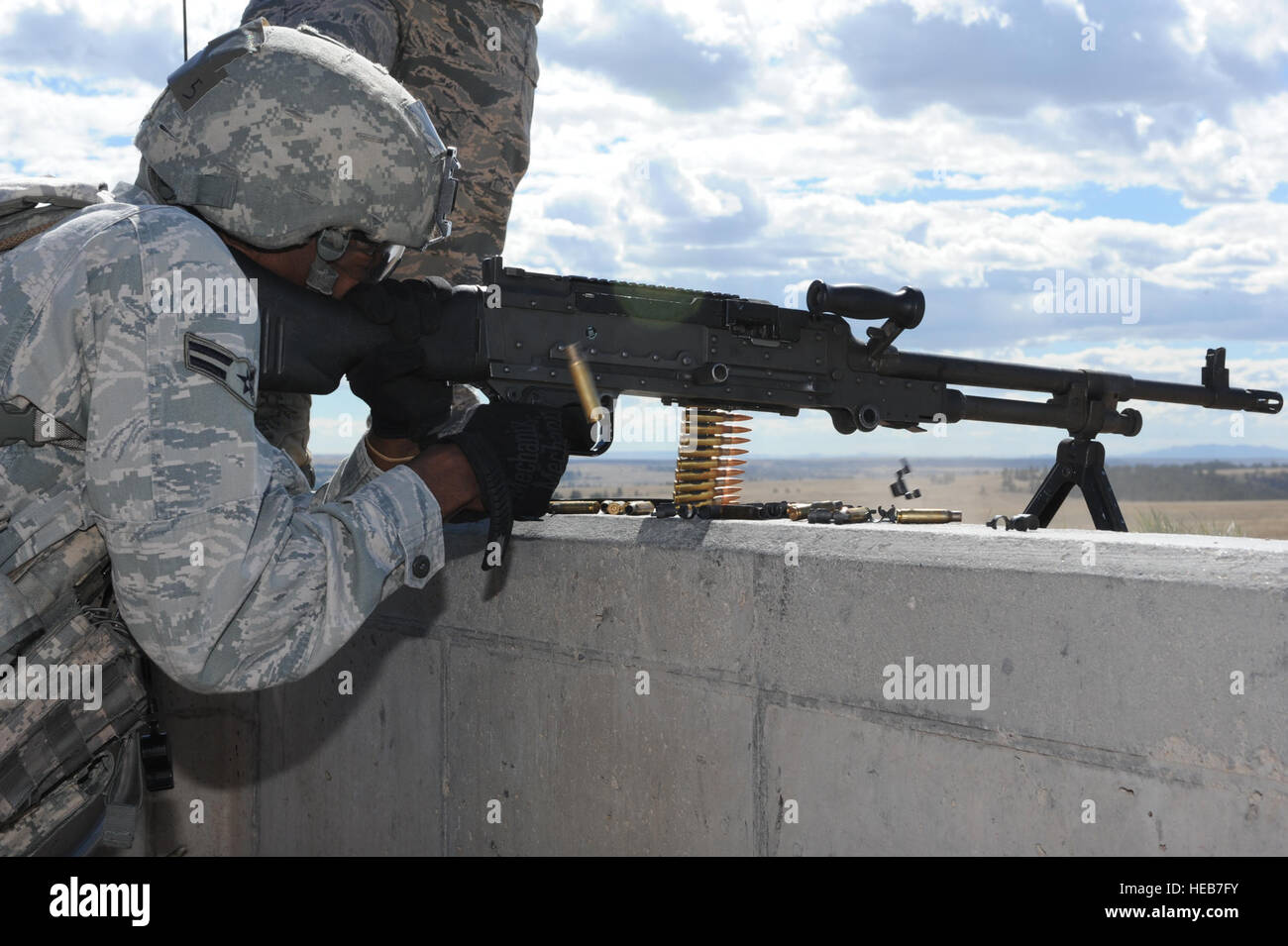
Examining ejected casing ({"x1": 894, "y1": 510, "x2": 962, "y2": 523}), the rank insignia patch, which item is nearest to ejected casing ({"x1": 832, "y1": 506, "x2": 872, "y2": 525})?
ejected casing ({"x1": 894, "y1": 510, "x2": 962, "y2": 523})

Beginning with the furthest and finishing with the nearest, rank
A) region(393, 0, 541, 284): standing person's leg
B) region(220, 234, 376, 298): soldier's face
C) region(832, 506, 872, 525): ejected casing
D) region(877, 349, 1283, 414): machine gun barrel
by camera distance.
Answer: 1. region(393, 0, 541, 284): standing person's leg
2. region(877, 349, 1283, 414): machine gun barrel
3. region(832, 506, 872, 525): ejected casing
4. region(220, 234, 376, 298): soldier's face

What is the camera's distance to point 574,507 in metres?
3.54

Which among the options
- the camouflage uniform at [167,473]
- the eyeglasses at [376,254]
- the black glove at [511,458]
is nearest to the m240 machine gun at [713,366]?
the eyeglasses at [376,254]

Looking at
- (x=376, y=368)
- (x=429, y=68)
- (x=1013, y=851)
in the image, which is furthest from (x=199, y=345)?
(x=429, y=68)

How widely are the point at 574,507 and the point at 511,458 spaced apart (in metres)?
0.76

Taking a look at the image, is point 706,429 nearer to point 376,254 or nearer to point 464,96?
point 376,254

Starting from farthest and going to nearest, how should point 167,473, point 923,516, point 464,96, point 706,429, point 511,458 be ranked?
point 464,96
point 706,429
point 923,516
point 511,458
point 167,473

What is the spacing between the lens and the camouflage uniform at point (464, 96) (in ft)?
15.2

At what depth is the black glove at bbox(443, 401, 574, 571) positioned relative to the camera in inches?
107

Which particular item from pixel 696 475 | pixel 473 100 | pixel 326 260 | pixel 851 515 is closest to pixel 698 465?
pixel 696 475

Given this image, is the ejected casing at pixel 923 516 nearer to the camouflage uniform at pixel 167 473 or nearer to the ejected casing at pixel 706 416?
the ejected casing at pixel 706 416

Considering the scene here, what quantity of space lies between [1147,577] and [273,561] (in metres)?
1.61

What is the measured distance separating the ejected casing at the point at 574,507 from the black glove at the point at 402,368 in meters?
0.57

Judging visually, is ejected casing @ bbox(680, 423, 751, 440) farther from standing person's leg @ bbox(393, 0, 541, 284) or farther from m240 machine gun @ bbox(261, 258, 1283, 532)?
standing person's leg @ bbox(393, 0, 541, 284)
